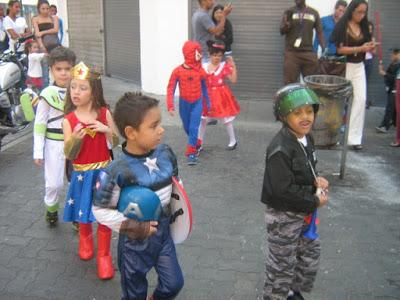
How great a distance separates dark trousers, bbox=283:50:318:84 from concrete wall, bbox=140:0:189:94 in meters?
2.30

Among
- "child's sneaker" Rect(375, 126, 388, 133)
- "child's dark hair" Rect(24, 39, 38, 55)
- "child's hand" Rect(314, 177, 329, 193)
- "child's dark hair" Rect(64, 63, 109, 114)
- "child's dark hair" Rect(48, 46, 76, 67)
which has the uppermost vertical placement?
"child's dark hair" Rect(48, 46, 76, 67)

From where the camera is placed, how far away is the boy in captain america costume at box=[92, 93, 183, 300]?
2924 millimetres

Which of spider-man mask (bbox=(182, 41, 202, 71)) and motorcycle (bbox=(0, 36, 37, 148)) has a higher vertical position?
spider-man mask (bbox=(182, 41, 202, 71))

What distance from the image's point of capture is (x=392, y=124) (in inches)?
327

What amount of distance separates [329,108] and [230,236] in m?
1.88

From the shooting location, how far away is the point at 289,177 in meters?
3.15

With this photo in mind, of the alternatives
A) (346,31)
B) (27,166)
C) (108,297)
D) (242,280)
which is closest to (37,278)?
(108,297)

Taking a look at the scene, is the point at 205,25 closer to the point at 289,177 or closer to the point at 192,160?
the point at 192,160

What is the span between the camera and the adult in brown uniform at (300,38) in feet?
27.7

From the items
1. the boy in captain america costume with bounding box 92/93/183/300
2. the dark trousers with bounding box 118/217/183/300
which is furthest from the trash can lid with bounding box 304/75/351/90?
the dark trousers with bounding box 118/217/183/300

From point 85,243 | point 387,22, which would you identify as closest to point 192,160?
point 85,243

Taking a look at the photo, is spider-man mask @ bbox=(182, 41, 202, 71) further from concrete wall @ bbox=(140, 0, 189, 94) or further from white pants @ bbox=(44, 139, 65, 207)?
concrete wall @ bbox=(140, 0, 189, 94)

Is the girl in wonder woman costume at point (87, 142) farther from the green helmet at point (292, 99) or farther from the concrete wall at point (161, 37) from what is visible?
the concrete wall at point (161, 37)

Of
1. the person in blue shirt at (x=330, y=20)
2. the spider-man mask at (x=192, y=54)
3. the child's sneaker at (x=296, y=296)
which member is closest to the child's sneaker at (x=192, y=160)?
the spider-man mask at (x=192, y=54)
